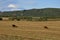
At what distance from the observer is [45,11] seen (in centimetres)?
19800

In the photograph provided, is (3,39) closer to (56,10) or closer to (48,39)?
(48,39)

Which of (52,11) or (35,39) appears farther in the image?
(52,11)

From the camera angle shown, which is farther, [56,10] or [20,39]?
[56,10]

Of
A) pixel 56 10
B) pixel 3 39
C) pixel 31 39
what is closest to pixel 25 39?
pixel 31 39

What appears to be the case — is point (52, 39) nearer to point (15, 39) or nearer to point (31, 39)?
point (31, 39)

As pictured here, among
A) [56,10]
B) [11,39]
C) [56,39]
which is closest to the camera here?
[11,39]

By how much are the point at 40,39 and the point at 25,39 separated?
163cm

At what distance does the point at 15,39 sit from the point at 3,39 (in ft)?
4.13

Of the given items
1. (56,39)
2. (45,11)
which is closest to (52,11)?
(45,11)

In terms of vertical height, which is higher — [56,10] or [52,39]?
[52,39]

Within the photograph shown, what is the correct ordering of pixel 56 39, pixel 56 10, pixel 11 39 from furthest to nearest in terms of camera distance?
pixel 56 10 < pixel 56 39 < pixel 11 39

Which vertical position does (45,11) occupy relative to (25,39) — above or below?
below

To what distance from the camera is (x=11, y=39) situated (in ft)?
67.8

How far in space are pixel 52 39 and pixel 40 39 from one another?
1270mm
